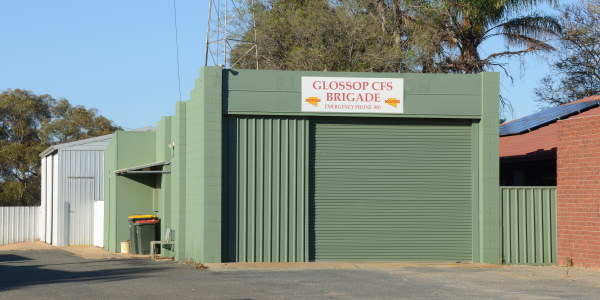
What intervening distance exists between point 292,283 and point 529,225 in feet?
23.3

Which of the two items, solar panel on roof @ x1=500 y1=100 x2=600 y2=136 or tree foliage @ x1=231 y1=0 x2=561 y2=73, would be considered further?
tree foliage @ x1=231 y1=0 x2=561 y2=73

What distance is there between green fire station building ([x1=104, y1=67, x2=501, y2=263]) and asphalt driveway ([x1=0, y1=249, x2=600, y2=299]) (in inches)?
56.7

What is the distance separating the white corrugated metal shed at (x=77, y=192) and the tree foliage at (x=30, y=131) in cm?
2442

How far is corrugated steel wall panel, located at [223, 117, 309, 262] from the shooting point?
19859mm

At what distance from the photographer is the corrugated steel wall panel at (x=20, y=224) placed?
1448 inches

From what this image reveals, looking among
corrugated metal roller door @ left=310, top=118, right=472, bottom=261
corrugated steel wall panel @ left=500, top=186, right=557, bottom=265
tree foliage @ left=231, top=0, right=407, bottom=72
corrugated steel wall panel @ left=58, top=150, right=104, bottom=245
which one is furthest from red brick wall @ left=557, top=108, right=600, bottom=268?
corrugated steel wall panel @ left=58, top=150, right=104, bottom=245

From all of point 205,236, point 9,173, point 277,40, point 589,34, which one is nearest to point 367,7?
point 277,40

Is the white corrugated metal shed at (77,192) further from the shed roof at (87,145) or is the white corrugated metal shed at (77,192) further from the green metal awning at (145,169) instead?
the green metal awning at (145,169)

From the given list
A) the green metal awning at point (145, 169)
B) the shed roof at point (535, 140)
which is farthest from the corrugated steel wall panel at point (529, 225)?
the green metal awning at point (145, 169)

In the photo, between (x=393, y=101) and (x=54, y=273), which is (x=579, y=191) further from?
(x=54, y=273)

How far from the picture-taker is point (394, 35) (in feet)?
125

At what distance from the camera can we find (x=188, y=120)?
846 inches

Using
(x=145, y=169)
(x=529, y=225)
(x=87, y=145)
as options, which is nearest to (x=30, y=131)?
(x=87, y=145)

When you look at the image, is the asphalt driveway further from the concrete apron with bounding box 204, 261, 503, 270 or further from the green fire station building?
the green fire station building
